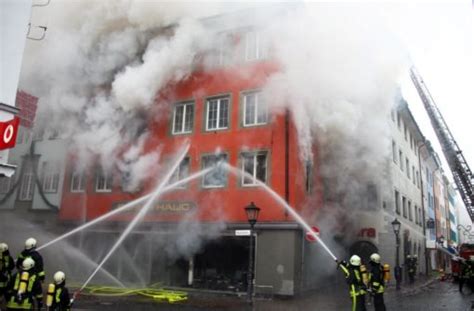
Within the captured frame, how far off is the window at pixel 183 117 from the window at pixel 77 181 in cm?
538

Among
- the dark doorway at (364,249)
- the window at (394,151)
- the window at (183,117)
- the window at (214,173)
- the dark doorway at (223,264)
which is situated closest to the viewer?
the dark doorway at (223,264)

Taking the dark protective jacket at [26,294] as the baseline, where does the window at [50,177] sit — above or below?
above

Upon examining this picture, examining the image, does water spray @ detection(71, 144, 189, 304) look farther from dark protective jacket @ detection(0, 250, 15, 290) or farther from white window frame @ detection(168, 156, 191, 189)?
dark protective jacket @ detection(0, 250, 15, 290)

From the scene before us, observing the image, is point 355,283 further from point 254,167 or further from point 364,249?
point 364,249

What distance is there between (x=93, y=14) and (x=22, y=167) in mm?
9560

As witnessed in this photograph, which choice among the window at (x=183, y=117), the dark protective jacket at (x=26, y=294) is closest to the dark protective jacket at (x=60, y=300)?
the dark protective jacket at (x=26, y=294)

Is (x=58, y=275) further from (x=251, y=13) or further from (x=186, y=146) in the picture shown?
(x=251, y=13)

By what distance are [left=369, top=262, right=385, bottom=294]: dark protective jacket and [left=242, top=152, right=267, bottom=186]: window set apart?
7264 millimetres

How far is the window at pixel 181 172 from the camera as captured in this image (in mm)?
18516

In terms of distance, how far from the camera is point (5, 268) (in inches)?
383

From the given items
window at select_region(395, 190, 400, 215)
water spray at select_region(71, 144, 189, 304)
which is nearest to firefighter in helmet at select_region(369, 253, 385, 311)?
water spray at select_region(71, 144, 189, 304)

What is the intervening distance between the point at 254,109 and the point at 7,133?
1061 cm

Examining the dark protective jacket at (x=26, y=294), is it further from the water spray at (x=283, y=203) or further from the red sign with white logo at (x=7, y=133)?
the water spray at (x=283, y=203)

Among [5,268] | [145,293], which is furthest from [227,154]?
[5,268]
